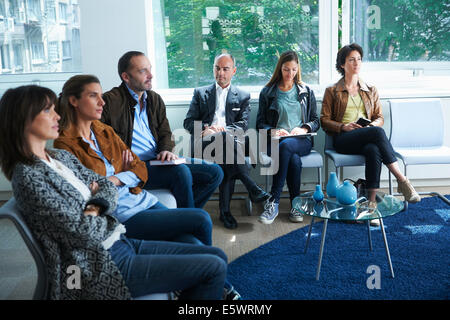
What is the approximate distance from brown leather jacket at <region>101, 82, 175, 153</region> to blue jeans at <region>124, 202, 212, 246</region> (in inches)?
41.4

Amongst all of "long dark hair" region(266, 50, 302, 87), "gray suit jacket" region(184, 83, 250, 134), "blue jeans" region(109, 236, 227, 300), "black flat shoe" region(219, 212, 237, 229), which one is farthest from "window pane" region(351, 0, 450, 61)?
"blue jeans" region(109, 236, 227, 300)

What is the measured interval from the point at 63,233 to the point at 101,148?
1052 millimetres

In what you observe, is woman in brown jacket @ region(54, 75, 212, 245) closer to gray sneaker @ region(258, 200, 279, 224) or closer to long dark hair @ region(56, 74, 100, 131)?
long dark hair @ region(56, 74, 100, 131)

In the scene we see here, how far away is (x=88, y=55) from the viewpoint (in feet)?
14.4

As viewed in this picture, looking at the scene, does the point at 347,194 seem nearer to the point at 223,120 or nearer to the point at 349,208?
the point at 349,208

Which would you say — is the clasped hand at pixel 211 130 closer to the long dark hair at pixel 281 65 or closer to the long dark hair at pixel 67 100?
the long dark hair at pixel 281 65

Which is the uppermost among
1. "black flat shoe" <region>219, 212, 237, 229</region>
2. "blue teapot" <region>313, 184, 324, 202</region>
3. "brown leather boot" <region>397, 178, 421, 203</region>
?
"blue teapot" <region>313, 184, 324, 202</region>

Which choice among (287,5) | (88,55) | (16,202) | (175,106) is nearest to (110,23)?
(88,55)

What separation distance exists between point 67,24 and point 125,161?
7.67 ft

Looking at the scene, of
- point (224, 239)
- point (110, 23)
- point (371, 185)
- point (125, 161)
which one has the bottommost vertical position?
point (224, 239)

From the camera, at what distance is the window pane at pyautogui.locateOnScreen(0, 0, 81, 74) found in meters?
4.57

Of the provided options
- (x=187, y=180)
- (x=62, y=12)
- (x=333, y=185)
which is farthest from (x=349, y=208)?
(x=62, y=12)

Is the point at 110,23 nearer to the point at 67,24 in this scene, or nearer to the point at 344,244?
the point at 67,24

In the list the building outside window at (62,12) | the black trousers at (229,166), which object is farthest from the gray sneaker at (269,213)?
the building outside window at (62,12)
